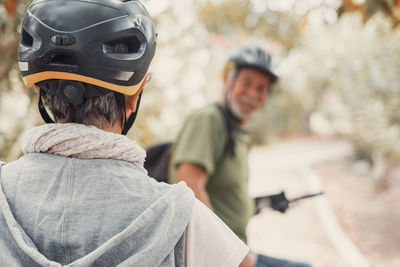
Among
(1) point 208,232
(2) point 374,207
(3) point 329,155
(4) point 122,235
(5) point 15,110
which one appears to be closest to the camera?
(4) point 122,235

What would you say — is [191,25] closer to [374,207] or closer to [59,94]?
[374,207]

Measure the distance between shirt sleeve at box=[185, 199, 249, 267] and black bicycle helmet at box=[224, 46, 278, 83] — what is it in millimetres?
2070

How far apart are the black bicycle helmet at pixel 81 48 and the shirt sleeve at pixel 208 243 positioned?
472 millimetres

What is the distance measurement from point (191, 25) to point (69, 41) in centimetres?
1002

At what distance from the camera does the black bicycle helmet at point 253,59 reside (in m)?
3.21

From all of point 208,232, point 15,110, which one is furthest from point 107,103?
point 15,110

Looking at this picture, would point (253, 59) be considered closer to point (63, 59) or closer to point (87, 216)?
point (63, 59)

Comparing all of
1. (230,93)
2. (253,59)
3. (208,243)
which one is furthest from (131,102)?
(253,59)

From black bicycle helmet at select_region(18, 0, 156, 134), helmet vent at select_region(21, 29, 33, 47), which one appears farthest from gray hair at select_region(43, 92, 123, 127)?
helmet vent at select_region(21, 29, 33, 47)

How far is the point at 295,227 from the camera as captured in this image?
8789mm

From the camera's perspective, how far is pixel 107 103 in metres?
1.37

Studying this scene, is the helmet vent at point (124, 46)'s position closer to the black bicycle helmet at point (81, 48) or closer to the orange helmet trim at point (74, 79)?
the black bicycle helmet at point (81, 48)

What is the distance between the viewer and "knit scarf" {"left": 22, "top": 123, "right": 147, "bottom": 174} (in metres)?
1.25

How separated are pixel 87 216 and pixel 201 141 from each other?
147 centimetres
